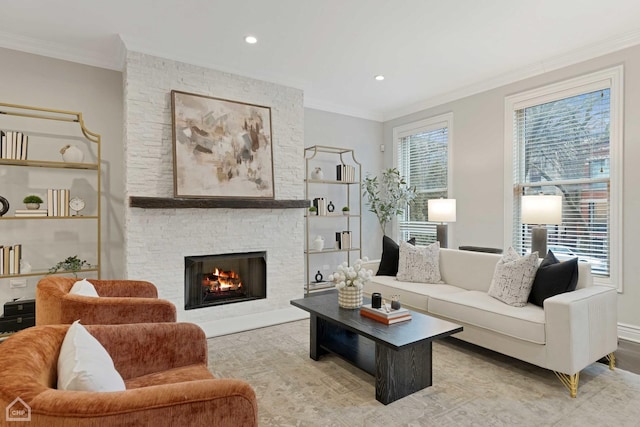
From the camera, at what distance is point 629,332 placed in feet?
11.3

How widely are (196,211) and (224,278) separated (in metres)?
0.87

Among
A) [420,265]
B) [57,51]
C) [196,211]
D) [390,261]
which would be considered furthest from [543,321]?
[57,51]

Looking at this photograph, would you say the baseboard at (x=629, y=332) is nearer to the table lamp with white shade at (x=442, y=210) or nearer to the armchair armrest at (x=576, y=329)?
the armchair armrest at (x=576, y=329)

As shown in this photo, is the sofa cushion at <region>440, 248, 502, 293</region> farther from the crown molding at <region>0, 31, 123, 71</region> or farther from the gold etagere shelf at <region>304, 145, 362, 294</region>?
the crown molding at <region>0, 31, 123, 71</region>

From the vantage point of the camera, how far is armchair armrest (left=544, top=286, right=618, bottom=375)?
2371 mm

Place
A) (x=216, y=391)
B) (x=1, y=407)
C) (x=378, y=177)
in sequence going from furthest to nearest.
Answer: (x=378, y=177) < (x=216, y=391) < (x=1, y=407)

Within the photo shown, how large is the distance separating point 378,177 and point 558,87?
2.89m

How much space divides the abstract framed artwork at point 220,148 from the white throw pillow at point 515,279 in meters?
Answer: 2.56

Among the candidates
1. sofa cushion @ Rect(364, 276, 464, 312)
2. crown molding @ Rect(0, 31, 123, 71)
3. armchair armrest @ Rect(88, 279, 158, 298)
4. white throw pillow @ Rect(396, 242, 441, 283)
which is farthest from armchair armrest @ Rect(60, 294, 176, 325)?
crown molding @ Rect(0, 31, 123, 71)

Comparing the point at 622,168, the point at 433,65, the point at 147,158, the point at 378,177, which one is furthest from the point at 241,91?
the point at 622,168

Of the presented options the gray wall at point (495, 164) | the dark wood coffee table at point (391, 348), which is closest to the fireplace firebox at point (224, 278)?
the dark wood coffee table at point (391, 348)

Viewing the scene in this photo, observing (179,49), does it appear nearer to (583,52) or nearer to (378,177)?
(378,177)

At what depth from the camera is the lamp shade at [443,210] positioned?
437 cm

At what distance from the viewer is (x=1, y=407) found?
3.16 ft
